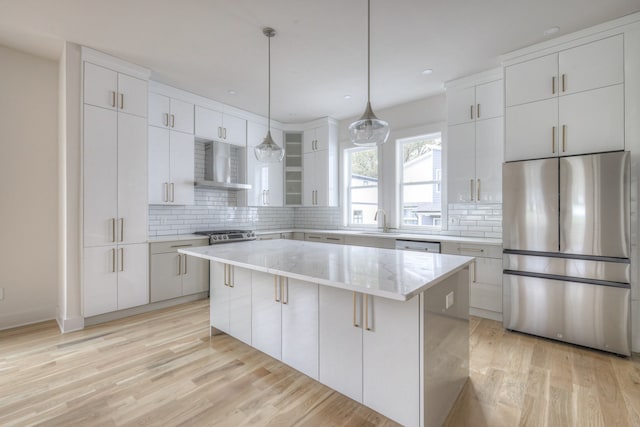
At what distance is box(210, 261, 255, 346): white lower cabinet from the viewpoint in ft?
8.55

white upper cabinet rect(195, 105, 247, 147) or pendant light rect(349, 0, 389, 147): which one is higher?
white upper cabinet rect(195, 105, 247, 147)

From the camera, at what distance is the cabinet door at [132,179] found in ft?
11.1

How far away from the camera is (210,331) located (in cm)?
303

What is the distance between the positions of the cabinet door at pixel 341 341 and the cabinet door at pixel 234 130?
359 cm

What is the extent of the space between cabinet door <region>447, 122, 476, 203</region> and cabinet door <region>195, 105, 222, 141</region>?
11.1 ft

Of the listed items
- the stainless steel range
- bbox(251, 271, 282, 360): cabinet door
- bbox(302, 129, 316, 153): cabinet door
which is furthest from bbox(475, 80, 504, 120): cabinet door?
the stainless steel range

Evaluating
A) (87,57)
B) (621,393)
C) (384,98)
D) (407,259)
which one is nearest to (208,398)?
(407,259)

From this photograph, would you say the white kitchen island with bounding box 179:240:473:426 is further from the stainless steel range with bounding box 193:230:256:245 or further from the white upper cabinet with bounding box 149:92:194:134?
the white upper cabinet with bounding box 149:92:194:134

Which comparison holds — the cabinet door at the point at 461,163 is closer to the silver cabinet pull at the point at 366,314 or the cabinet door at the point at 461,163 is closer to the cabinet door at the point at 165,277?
the silver cabinet pull at the point at 366,314

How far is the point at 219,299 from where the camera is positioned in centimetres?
292

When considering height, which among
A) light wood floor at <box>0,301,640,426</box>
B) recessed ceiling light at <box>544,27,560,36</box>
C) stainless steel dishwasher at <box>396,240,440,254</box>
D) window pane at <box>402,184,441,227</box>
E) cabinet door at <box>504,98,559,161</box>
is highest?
recessed ceiling light at <box>544,27,560,36</box>

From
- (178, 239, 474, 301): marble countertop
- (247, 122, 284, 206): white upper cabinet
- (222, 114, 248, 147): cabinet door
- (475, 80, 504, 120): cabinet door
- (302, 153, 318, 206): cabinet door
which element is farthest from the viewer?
(302, 153, 318, 206): cabinet door

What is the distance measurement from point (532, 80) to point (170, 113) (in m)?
4.34

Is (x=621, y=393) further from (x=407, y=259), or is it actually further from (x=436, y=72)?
(x=436, y=72)
